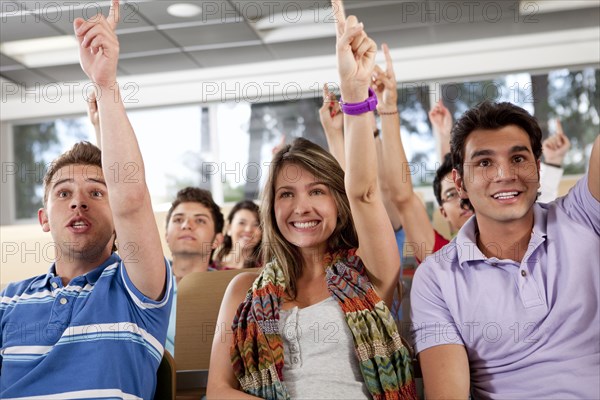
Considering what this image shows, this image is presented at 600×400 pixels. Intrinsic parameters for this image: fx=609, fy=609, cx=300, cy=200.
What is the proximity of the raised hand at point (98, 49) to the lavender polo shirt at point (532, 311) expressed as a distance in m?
0.87

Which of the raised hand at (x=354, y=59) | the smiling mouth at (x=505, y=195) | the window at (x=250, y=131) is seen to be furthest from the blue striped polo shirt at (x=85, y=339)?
the window at (x=250, y=131)

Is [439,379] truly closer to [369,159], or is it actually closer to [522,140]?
[369,159]

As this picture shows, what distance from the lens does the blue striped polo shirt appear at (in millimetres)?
1297

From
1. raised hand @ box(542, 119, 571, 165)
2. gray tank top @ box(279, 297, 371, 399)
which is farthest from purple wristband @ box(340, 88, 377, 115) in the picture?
raised hand @ box(542, 119, 571, 165)

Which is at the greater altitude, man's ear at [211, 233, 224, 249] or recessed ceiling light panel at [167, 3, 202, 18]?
recessed ceiling light panel at [167, 3, 202, 18]

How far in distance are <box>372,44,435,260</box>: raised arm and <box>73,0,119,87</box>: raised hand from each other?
102 centimetres

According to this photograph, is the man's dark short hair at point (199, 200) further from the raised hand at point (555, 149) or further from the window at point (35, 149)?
the window at point (35, 149)

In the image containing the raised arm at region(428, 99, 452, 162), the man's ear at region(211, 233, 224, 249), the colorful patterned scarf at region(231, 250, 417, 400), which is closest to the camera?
the colorful patterned scarf at region(231, 250, 417, 400)

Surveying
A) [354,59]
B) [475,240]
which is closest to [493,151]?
[475,240]

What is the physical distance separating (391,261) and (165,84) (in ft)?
16.1

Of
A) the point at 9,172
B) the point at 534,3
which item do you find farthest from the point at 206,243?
the point at 9,172

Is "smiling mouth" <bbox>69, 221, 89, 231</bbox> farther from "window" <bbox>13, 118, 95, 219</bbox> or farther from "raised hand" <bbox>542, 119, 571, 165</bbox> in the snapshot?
"window" <bbox>13, 118, 95, 219</bbox>

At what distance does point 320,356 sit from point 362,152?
1.59ft

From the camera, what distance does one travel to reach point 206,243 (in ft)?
8.55
